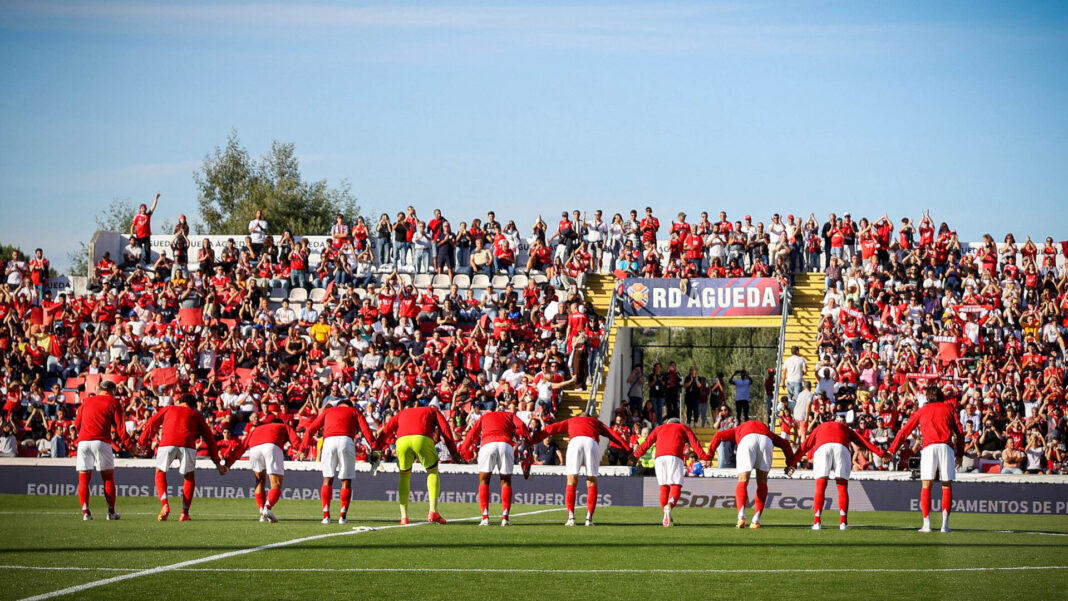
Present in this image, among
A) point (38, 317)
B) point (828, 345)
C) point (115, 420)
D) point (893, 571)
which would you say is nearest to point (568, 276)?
point (828, 345)

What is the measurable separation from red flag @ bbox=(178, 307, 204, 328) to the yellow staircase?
10.5 meters

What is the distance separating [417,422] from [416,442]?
0.30 m

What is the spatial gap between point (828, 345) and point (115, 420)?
17546mm

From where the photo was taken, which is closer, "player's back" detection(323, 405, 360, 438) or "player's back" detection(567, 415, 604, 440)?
"player's back" detection(323, 405, 360, 438)

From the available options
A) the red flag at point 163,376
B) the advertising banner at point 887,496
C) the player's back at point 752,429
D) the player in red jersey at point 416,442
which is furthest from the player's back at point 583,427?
the red flag at point 163,376

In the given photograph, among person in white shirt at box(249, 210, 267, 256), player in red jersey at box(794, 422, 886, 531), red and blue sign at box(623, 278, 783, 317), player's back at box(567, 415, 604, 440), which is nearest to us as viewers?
player in red jersey at box(794, 422, 886, 531)

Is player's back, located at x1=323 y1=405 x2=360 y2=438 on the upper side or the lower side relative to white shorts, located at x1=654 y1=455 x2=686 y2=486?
upper

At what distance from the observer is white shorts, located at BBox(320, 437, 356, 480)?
55.3 feet

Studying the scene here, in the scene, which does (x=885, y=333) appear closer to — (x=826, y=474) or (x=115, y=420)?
(x=826, y=474)

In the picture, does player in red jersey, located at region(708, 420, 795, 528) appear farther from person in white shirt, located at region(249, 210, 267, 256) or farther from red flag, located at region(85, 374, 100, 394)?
person in white shirt, located at region(249, 210, 267, 256)

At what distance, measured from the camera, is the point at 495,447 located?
1720cm

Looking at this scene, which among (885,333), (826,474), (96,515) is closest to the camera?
(826,474)

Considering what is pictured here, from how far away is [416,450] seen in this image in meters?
17.0

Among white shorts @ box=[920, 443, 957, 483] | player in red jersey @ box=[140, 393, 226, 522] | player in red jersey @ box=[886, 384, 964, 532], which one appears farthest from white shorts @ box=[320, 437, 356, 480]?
white shorts @ box=[920, 443, 957, 483]
